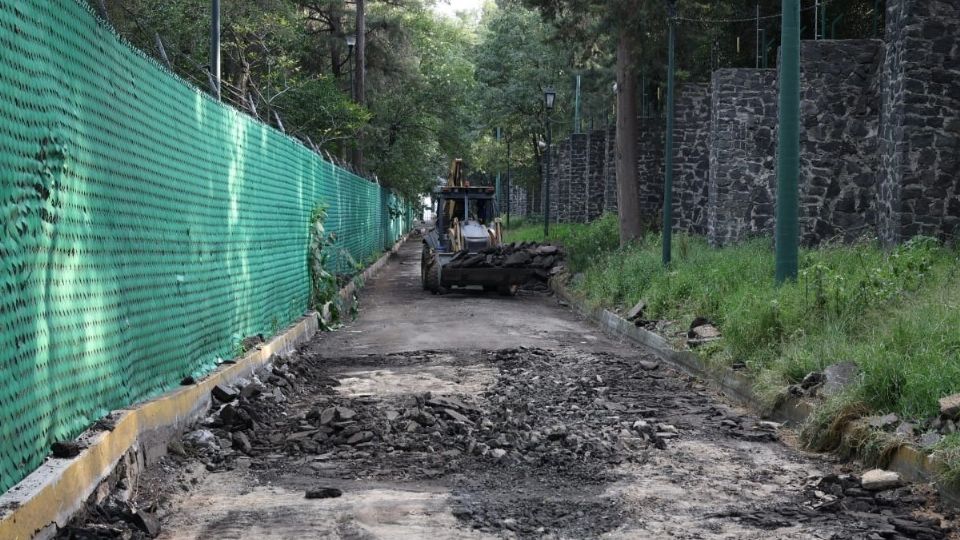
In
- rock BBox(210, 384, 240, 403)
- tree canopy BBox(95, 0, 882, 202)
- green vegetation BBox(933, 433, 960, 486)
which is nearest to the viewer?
green vegetation BBox(933, 433, 960, 486)

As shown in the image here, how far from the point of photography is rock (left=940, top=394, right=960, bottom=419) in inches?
276

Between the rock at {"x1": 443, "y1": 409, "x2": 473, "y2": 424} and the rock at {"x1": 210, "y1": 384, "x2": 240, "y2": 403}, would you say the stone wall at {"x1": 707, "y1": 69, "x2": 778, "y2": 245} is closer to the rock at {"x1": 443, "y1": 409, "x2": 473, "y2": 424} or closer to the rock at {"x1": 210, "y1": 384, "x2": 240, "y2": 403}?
the rock at {"x1": 443, "y1": 409, "x2": 473, "y2": 424}

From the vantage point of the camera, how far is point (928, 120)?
15.9m

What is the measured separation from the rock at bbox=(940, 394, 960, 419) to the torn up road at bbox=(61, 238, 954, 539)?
74 centimetres

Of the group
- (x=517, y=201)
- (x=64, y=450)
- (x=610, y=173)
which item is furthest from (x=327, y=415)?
(x=517, y=201)

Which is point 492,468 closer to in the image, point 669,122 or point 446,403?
point 446,403

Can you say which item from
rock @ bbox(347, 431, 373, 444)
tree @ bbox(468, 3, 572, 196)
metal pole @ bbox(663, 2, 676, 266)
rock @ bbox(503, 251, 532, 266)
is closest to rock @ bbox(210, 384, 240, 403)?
rock @ bbox(347, 431, 373, 444)

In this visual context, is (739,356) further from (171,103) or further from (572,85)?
(572,85)

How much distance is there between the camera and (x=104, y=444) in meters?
5.79

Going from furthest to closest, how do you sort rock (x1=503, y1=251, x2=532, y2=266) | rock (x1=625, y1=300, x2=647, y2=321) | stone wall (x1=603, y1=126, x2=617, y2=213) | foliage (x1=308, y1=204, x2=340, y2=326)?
stone wall (x1=603, y1=126, x2=617, y2=213)
rock (x1=503, y1=251, x2=532, y2=266)
foliage (x1=308, y1=204, x2=340, y2=326)
rock (x1=625, y1=300, x2=647, y2=321)

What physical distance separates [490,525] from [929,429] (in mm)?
3348

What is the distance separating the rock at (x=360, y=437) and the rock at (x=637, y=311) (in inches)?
357

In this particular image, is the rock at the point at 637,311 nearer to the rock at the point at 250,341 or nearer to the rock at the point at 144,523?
the rock at the point at 250,341

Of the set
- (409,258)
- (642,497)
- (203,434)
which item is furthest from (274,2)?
(642,497)
